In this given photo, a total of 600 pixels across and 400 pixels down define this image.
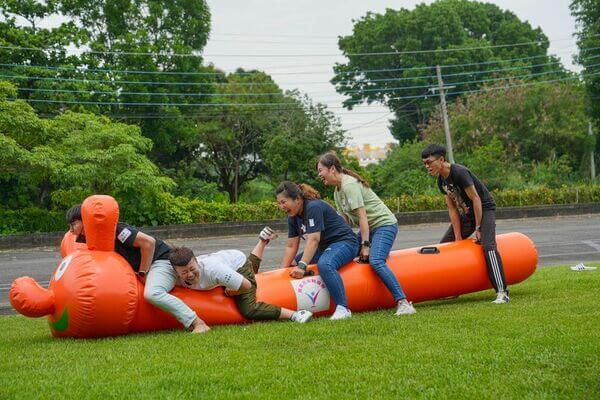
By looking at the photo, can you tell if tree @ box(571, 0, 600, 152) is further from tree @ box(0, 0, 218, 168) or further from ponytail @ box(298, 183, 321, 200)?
ponytail @ box(298, 183, 321, 200)

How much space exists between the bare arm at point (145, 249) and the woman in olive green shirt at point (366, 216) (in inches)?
78.2

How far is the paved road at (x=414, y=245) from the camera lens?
15.4m

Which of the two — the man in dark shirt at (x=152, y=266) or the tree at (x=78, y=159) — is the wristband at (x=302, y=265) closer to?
the man in dark shirt at (x=152, y=266)

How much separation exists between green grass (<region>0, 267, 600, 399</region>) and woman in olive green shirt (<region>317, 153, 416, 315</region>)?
49cm

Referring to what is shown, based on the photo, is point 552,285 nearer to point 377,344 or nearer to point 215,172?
point 377,344

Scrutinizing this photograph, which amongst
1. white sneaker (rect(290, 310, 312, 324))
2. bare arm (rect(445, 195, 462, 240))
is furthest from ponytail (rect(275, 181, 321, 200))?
bare arm (rect(445, 195, 462, 240))

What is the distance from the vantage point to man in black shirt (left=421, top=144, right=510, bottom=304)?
8.32 meters

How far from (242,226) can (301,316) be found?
1998 cm

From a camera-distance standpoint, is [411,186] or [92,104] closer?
[92,104]

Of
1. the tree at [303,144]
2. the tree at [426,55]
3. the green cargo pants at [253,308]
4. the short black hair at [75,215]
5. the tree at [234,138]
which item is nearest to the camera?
the green cargo pants at [253,308]

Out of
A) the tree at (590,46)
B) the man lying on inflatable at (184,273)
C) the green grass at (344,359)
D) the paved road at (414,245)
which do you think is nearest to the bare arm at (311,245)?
the man lying on inflatable at (184,273)

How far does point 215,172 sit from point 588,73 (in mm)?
22509

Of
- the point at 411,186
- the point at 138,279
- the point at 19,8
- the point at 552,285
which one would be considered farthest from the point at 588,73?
the point at 138,279

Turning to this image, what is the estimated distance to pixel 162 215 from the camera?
88.9 feet
